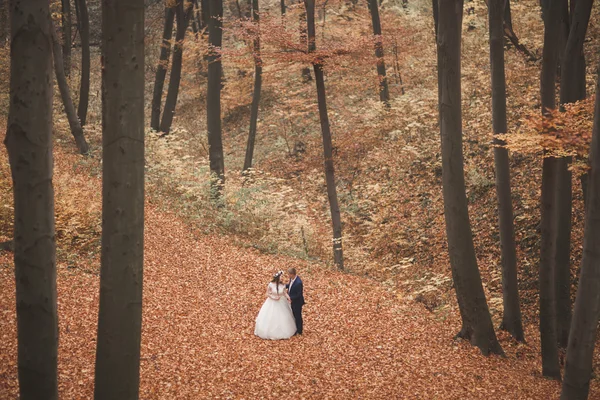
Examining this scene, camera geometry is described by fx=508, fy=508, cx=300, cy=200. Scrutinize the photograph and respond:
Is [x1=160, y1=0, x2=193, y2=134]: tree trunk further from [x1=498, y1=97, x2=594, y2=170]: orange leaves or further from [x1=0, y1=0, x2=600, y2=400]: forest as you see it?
[x1=498, y1=97, x2=594, y2=170]: orange leaves

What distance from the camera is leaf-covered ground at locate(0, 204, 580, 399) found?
25.7 feet

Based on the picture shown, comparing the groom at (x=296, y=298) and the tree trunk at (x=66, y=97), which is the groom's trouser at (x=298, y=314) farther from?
the tree trunk at (x=66, y=97)

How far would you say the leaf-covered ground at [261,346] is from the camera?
25.7 ft

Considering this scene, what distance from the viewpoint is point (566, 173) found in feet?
31.4

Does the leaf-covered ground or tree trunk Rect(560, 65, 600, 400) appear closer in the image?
tree trunk Rect(560, 65, 600, 400)

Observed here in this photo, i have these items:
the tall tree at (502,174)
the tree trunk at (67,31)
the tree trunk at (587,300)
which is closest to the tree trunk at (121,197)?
the tree trunk at (587,300)

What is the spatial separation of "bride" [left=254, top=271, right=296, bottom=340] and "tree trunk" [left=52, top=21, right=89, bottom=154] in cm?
1120

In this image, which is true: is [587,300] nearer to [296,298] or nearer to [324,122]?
[296,298]

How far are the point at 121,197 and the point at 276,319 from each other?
6579 mm

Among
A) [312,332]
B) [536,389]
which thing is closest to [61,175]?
[312,332]

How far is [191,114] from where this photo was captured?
107 ft

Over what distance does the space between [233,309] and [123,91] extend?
→ 7.98 m

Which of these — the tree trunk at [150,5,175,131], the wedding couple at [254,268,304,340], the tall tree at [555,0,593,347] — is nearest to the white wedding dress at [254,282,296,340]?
the wedding couple at [254,268,304,340]

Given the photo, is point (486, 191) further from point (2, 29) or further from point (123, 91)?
point (2, 29)
